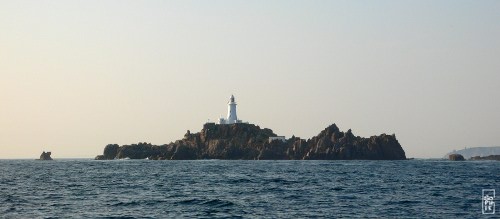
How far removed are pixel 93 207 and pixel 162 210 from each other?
561 cm

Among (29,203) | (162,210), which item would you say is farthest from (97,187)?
(162,210)

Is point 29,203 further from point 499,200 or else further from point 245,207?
point 499,200

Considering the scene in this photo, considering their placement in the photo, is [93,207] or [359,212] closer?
[359,212]

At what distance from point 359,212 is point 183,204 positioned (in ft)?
45.7

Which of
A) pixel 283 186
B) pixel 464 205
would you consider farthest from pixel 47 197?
pixel 464 205

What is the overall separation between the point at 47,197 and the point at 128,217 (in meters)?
17.4

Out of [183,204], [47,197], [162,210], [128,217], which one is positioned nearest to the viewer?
[128,217]

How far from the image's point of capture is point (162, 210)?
49.4 metres

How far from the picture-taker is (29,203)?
54500 millimetres

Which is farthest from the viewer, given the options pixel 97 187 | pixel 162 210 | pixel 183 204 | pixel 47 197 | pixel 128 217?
pixel 97 187

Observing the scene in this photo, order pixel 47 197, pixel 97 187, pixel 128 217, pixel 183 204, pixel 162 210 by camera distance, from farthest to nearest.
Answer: pixel 97 187 < pixel 47 197 < pixel 183 204 < pixel 162 210 < pixel 128 217

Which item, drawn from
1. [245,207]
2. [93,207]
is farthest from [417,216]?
[93,207]

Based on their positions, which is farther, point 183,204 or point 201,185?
point 201,185

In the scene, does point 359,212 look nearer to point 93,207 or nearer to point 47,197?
point 93,207
